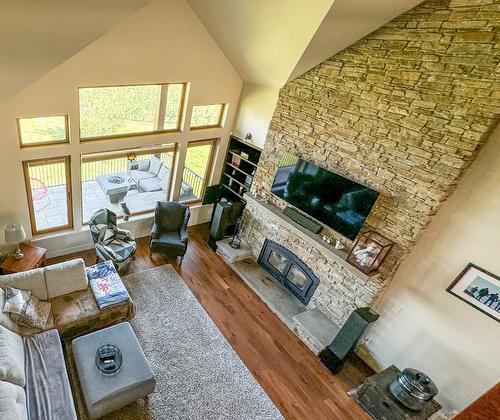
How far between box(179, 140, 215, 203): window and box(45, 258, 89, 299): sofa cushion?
266 cm

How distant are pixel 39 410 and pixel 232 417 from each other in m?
1.99

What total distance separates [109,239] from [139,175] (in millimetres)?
1364

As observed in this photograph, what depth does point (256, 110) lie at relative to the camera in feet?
18.7

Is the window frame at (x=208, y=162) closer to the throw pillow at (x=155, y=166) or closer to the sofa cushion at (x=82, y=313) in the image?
the throw pillow at (x=155, y=166)

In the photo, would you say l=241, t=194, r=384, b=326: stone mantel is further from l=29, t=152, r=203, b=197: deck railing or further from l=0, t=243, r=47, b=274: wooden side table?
l=0, t=243, r=47, b=274: wooden side table

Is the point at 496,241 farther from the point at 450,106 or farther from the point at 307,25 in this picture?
the point at 307,25

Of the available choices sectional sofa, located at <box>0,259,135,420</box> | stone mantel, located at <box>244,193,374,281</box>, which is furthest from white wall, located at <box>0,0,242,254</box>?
stone mantel, located at <box>244,193,374,281</box>

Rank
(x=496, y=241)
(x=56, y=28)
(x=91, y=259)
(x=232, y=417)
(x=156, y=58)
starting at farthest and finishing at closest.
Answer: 1. (x=91, y=259)
2. (x=156, y=58)
3. (x=232, y=417)
4. (x=496, y=241)
5. (x=56, y=28)

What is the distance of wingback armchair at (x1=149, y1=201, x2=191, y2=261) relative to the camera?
5.51m

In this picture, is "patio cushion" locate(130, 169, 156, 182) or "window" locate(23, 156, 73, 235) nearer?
"window" locate(23, 156, 73, 235)

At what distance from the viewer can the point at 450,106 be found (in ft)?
11.1

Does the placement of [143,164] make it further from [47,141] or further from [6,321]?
[6,321]

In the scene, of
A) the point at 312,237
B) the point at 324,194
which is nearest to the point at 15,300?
the point at 312,237

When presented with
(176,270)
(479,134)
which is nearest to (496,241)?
(479,134)
